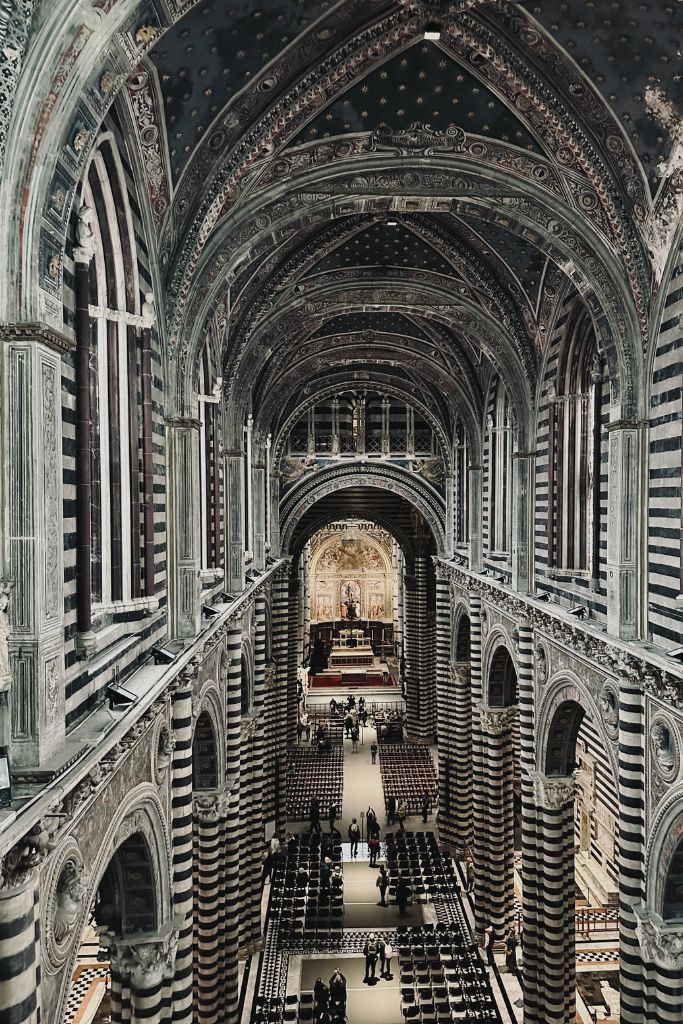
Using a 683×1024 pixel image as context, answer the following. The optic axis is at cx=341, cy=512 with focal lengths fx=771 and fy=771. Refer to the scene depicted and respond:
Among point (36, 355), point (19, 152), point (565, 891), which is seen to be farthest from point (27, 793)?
point (565, 891)

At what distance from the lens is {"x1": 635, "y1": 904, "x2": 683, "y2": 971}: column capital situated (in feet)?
40.0

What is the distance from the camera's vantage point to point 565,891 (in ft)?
60.0

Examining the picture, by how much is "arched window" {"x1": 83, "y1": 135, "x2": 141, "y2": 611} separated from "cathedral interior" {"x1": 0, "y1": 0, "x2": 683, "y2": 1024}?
5 cm

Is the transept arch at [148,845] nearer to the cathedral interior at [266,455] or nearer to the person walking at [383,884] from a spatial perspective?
the cathedral interior at [266,455]

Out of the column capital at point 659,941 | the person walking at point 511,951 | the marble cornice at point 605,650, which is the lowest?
the person walking at point 511,951

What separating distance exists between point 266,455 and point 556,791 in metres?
15.5

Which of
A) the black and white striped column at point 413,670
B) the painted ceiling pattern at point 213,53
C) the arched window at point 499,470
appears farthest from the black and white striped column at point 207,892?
the black and white striped column at point 413,670

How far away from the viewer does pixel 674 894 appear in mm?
12391

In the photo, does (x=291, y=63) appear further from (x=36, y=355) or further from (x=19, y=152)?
(x=36, y=355)

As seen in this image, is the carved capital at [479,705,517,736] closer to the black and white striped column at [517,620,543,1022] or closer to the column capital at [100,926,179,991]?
the black and white striped column at [517,620,543,1022]

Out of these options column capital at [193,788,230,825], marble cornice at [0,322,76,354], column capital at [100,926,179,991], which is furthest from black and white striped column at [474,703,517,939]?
marble cornice at [0,322,76,354]

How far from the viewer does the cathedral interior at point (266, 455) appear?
6.71 m

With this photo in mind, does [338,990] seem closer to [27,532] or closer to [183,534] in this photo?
[183,534]

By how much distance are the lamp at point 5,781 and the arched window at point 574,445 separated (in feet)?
41.3
